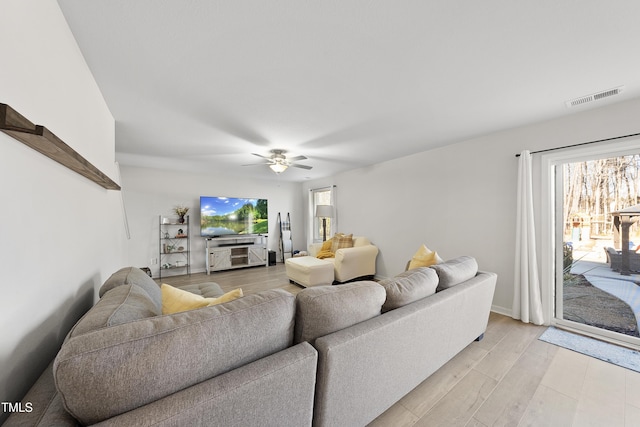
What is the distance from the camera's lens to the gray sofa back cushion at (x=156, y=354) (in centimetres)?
64

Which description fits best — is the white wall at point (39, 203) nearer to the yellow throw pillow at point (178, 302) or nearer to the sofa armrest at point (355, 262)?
the yellow throw pillow at point (178, 302)

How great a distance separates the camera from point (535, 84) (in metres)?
1.90

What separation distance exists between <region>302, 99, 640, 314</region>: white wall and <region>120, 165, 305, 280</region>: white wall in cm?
310

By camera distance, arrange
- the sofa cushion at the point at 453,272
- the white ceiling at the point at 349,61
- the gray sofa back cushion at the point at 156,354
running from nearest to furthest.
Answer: the gray sofa back cushion at the point at 156,354 → the white ceiling at the point at 349,61 → the sofa cushion at the point at 453,272

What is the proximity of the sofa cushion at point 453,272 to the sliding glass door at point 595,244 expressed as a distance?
1376 millimetres

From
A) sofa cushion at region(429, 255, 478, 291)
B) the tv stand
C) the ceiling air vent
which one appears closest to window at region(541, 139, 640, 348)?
the ceiling air vent

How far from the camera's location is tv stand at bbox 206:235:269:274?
515 centimetres

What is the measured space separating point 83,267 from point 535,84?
12.1 ft

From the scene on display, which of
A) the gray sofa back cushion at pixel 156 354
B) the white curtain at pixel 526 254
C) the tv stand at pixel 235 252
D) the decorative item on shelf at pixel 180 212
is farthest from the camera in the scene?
the tv stand at pixel 235 252

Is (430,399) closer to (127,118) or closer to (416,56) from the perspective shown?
(416,56)

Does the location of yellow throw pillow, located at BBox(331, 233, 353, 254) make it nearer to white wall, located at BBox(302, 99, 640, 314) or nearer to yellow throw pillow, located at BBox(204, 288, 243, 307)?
white wall, located at BBox(302, 99, 640, 314)

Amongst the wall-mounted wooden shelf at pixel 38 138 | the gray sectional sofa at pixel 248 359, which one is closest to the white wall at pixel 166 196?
the gray sectional sofa at pixel 248 359

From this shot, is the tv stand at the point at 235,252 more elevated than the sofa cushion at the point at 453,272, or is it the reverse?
the sofa cushion at the point at 453,272

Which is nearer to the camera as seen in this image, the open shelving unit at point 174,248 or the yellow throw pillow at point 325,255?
the yellow throw pillow at point 325,255
